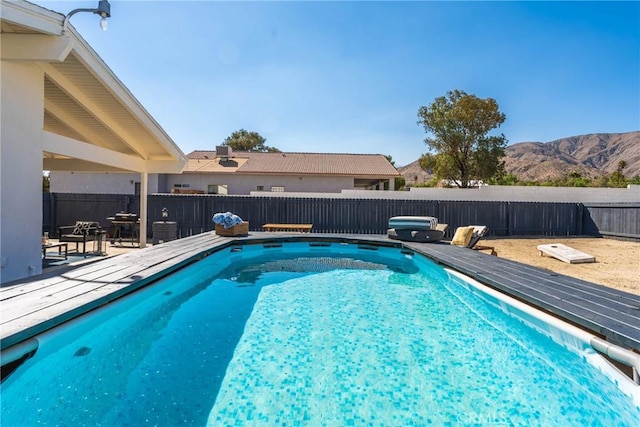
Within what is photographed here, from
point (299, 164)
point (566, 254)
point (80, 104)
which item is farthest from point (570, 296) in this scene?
point (299, 164)

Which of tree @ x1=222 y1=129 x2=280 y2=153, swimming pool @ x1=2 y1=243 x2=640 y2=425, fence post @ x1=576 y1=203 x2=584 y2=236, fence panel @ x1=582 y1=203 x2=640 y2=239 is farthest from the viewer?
tree @ x1=222 y1=129 x2=280 y2=153

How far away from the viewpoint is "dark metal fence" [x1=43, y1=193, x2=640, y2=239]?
13.9 m

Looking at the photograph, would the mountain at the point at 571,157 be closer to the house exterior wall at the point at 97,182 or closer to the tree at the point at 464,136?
the tree at the point at 464,136

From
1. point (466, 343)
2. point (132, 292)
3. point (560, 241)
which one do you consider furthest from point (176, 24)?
point (560, 241)

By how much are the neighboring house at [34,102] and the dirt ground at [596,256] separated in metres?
9.54

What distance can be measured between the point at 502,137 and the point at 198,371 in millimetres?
25274

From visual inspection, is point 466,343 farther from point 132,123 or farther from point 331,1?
point 331,1

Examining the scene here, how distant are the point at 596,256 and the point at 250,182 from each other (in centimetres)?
1688

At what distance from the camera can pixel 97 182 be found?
21.0m

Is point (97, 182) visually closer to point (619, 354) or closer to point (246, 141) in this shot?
point (619, 354)

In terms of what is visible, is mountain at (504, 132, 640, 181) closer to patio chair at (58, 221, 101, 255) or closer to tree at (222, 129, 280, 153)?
tree at (222, 129, 280, 153)

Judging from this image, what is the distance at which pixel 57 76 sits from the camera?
255 inches

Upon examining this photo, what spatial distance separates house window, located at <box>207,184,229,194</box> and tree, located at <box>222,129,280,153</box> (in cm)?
2381

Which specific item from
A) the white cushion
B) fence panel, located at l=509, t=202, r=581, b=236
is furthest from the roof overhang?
fence panel, located at l=509, t=202, r=581, b=236
